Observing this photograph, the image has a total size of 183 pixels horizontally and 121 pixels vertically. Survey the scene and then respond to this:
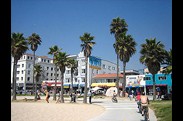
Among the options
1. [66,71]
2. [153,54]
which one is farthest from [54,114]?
[66,71]

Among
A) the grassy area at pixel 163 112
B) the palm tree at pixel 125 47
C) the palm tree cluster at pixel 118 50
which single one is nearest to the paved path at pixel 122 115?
the grassy area at pixel 163 112

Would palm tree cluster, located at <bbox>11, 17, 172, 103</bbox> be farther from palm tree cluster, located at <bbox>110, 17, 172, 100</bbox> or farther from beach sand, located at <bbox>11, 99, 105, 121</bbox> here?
beach sand, located at <bbox>11, 99, 105, 121</bbox>

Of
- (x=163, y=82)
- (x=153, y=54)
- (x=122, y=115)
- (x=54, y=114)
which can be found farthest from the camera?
(x=163, y=82)

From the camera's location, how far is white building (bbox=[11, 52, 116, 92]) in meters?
78.1

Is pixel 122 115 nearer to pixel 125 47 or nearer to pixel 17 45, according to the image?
pixel 17 45

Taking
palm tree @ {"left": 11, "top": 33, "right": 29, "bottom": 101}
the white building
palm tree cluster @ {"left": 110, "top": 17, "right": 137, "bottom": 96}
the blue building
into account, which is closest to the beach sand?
palm tree @ {"left": 11, "top": 33, "right": 29, "bottom": 101}

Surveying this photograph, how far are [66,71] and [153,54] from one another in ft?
172

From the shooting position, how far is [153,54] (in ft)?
119

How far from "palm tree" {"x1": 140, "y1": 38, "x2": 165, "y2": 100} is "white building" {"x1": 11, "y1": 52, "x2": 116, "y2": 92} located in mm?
40548

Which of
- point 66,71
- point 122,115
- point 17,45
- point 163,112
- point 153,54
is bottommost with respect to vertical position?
point 122,115
